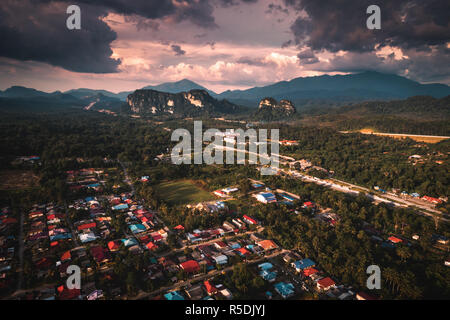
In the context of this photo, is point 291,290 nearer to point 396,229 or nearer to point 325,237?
point 325,237

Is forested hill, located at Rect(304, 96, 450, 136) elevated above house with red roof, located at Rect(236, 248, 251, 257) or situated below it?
above

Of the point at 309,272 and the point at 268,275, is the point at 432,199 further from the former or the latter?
the point at 268,275

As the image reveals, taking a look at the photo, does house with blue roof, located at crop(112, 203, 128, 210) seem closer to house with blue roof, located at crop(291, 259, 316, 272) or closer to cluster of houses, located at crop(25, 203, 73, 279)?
cluster of houses, located at crop(25, 203, 73, 279)

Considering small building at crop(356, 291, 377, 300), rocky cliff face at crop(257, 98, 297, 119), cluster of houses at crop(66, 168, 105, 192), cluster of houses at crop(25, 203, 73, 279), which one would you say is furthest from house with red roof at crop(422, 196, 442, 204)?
rocky cliff face at crop(257, 98, 297, 119)

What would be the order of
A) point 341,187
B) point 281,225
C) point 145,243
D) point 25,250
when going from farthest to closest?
point 341,187 → point 281,225 → point 145,243 → point 25,250

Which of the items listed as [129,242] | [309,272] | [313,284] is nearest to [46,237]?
[129,242]

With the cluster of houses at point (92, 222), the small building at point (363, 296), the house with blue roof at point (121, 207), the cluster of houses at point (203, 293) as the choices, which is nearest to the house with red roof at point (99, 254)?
the cluster of houses at point (92, 222)

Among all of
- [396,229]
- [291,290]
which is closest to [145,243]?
[291,290]
